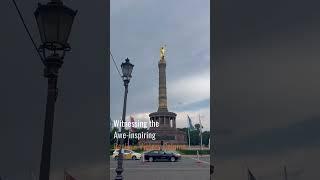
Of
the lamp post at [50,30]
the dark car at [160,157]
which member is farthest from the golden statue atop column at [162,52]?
the lamp post at [50,30]

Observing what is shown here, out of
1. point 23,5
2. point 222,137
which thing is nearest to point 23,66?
point 23,5

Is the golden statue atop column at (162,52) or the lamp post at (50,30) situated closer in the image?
the lamp post at (50,30)

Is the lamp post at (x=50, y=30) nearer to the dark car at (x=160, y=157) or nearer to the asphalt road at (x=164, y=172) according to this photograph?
the asphalt road at (x=164, y=172)

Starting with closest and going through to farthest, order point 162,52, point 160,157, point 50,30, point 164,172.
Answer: point 50,30 < point 164,172 < point 160,157 < point 162,52

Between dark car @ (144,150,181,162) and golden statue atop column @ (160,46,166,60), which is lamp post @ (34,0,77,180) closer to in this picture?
dark car @ (144,150,181,162)

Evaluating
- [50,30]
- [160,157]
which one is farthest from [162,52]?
[50,30]

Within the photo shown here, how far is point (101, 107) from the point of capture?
9.52 m

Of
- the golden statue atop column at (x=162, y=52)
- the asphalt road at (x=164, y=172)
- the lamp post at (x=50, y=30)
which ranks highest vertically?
the golden statue atop column at (x=162, y=52)

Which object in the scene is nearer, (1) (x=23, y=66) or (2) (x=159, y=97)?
(1) (x=23, y=66)

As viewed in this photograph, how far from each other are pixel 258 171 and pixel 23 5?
5.92 metres

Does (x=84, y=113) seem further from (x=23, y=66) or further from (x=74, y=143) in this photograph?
(x=23, y=66)

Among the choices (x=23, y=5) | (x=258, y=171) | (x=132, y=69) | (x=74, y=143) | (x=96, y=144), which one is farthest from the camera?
(x=132, y=69)

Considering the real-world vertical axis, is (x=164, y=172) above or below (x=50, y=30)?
below

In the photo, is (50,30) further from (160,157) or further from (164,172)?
(160,157)
